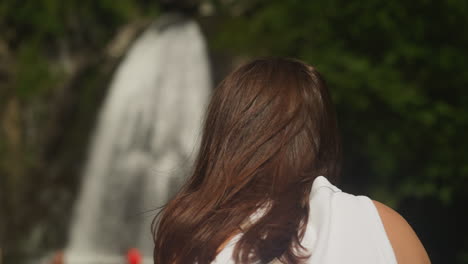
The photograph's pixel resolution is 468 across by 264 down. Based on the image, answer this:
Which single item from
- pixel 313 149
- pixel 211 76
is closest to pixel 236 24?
pixel 211 76

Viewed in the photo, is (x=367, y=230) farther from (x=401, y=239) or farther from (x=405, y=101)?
(x=405, y=101)

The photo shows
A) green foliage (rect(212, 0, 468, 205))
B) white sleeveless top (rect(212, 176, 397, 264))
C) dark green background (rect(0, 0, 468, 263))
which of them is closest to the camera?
white sleeveless top (rect(212, 176, 397, 264))

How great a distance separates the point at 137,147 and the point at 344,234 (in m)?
12.0

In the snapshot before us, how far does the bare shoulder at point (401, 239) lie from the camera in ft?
4.51

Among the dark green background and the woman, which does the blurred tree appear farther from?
the woman

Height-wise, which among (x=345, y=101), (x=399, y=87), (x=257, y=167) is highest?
(x=257, y=167)

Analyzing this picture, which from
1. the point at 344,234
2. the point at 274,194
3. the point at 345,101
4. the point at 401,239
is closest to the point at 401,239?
the point at 401,239

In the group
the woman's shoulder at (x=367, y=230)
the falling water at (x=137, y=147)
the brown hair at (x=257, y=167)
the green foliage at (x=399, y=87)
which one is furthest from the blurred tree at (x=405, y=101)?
the woman's shoulder at (x=367, y=230)

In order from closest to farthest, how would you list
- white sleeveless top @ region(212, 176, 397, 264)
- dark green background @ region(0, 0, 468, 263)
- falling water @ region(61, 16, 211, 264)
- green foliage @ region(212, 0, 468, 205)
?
white sleeveless top @ region(212, 176, 397, 264)
green foliage @ region(212, 0, 468, 205)
dark green background @ region(0, 0, 468, 263)
falling water @ region(61, 16, 211, 264)

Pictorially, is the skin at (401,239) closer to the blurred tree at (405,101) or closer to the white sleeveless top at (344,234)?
the white sleeveless top at (344,234)

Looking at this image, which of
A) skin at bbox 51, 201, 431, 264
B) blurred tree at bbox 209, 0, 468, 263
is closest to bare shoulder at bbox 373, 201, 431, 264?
skin at bbox 51, 201, 431, 264

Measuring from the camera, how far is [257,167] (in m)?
1.50

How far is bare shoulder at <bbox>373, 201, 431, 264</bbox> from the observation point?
1.37 meters

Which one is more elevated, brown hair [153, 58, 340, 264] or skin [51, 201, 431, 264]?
brown hair [153, 58, 340, 264]
